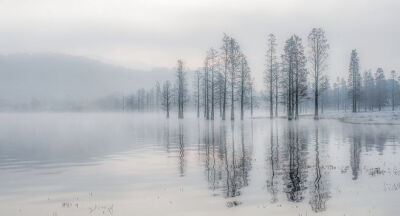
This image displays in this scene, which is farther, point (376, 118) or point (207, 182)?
point (376, 118)

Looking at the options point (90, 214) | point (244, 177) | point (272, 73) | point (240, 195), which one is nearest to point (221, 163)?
point (244, 177)

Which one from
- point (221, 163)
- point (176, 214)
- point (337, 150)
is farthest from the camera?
point (337, 150)

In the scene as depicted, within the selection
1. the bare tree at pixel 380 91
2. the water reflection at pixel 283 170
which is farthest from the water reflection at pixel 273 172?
the bare tree at pixel 380 91

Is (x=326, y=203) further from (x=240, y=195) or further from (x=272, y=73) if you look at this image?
(x=272, y=73)

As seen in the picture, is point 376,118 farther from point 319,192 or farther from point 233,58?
point 319,192

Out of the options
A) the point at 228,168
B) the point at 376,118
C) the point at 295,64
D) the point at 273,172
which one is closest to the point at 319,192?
the point at 273,172

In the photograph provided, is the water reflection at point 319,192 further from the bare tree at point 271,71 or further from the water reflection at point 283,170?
the bare tree at point 271,71

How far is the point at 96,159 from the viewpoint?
2241 cm

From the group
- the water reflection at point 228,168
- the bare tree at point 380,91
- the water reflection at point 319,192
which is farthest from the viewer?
the bare tree at point 380,91

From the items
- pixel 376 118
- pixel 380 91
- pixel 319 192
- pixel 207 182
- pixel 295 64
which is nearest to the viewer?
pixel 319 192

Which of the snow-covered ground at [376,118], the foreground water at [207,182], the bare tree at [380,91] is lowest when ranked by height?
the foreground water at [207,182]

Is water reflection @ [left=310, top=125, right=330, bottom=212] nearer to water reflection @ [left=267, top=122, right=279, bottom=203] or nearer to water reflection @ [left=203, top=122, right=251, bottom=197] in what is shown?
water reflection @ [left=267, top=122, right=279, bottom=203]

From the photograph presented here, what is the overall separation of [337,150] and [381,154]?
9.29 ft

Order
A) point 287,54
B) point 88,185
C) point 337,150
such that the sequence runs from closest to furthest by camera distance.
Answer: point 88,185 < point 337,150 < point 287,54
